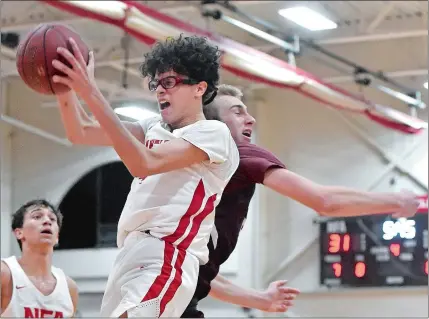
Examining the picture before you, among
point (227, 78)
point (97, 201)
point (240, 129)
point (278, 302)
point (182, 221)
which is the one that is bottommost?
point (278, 302)

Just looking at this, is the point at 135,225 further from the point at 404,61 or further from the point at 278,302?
the point at 404,61

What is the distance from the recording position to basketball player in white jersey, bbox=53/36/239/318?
2754mm

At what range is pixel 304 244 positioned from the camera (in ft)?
Result: 40.8

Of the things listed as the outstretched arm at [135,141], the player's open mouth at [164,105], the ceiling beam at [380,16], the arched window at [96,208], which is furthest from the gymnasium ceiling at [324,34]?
the outstretched arm at [135,141]

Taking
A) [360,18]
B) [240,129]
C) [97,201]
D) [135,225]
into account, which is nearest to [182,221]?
[135,225]

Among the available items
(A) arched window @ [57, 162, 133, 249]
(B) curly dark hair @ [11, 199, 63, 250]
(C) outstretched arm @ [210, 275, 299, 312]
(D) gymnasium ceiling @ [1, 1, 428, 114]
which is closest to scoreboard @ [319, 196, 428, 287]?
(D) gymnasium ceiling @ [1, 1, 428, 114]

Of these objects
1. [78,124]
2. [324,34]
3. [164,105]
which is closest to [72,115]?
[78,124]

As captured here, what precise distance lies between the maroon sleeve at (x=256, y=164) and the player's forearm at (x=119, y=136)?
2.22 feet

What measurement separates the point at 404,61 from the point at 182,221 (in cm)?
988

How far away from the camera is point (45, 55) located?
2.73m

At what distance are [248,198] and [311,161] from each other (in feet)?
30.3

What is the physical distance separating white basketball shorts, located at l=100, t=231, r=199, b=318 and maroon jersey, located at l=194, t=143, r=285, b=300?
334 mm

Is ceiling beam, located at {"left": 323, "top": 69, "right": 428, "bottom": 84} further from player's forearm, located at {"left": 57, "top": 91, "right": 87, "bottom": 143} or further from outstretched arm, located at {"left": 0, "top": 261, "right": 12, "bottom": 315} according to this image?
player's forearm, located at {"left": 57, "top": 91, "right": 87, "bottom": 143}

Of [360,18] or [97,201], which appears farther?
[97,201]
